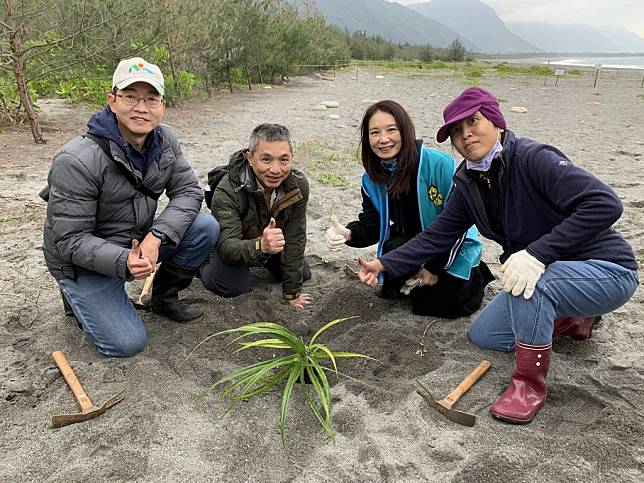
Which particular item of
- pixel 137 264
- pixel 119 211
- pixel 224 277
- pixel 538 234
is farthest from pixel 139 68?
pixel 538 234

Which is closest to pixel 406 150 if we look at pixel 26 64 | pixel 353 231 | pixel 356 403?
pixel 353 231

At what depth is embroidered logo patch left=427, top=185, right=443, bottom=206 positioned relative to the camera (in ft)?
9.42

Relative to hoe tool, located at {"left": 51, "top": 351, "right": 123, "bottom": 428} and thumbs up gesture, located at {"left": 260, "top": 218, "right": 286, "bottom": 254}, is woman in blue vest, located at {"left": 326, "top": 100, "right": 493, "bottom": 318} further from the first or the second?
hoe tool, located at {"left": 51, "top": 351, "right": 123, "bottom": 428}

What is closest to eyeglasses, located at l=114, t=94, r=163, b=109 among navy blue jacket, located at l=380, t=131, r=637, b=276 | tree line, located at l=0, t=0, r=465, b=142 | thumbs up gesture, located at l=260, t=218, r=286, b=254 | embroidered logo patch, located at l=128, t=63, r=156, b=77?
embroidered logo patch, located at l=128, t=63, r=156, b=77

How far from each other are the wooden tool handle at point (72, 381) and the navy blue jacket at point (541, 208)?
1850 mm

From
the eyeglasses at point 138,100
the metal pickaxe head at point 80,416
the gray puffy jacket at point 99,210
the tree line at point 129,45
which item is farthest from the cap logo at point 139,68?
the tree line at point 129,45

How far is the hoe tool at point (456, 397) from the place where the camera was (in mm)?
2082

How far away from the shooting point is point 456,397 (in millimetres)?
2203

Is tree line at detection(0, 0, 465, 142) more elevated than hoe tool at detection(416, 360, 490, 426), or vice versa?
tree line at detection(0, 0, 465, 142)

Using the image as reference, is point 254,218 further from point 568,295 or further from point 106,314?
point 568,295

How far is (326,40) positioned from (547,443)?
2955 cm

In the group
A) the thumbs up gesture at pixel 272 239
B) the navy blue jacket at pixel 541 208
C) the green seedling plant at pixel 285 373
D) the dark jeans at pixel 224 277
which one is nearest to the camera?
the navy blue jacket at pixel 541 208

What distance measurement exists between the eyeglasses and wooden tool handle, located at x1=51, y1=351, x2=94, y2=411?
1248mm

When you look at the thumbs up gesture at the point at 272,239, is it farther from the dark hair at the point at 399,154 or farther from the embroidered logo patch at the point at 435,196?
the embroidered logo patch at the point at 435,196
